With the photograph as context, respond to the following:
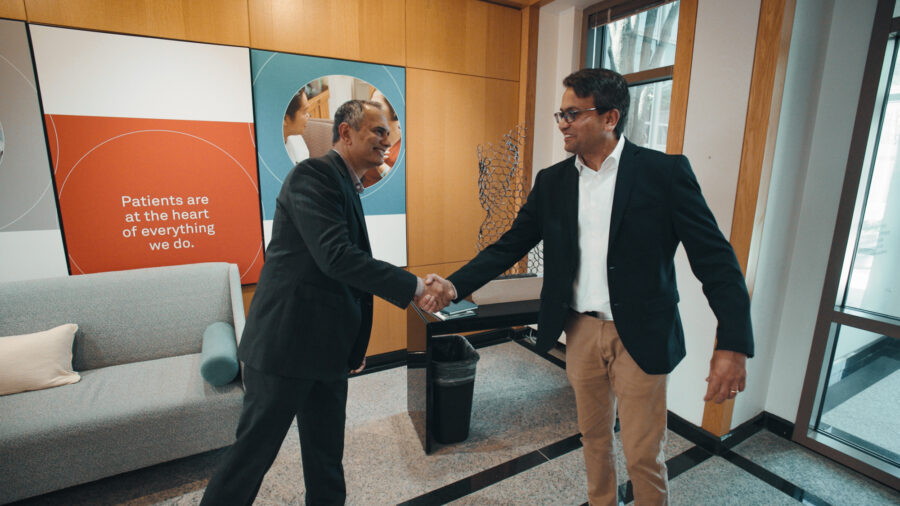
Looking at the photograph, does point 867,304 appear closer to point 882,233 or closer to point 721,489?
point 882,233

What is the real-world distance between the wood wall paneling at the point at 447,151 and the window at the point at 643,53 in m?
0.84

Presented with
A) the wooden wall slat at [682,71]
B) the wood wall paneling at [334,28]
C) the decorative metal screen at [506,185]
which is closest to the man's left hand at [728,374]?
the wooden wall slat at [682,71]

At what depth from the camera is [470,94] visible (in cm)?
356

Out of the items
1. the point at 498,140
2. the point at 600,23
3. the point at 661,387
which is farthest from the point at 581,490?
the point at 600,23

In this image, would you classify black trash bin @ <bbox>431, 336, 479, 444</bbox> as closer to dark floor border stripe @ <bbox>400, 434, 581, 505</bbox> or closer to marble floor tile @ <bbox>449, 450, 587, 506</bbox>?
dark floor border stripe @ <bbox>400, 434, 581, 505</bbox>

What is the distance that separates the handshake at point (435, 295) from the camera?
179cm

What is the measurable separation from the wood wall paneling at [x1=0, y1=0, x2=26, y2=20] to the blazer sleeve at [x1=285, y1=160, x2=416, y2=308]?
80.6 inches

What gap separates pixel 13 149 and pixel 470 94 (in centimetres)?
294

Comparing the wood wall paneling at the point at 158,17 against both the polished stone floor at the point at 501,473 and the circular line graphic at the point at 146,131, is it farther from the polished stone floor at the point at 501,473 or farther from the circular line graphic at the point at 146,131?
the polished stone floor at the point at 501,473

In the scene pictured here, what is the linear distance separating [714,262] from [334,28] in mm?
2794

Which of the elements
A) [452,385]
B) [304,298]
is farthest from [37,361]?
[452,385]

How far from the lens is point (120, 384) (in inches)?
84.2

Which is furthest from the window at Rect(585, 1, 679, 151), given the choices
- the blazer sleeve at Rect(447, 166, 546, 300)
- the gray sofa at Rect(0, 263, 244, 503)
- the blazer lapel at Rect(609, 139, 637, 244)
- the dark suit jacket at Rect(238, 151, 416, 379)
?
the gray sofa at Rect(0, 263, 244, 503)

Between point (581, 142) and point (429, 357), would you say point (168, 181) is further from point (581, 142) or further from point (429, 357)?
point (581, 142)
